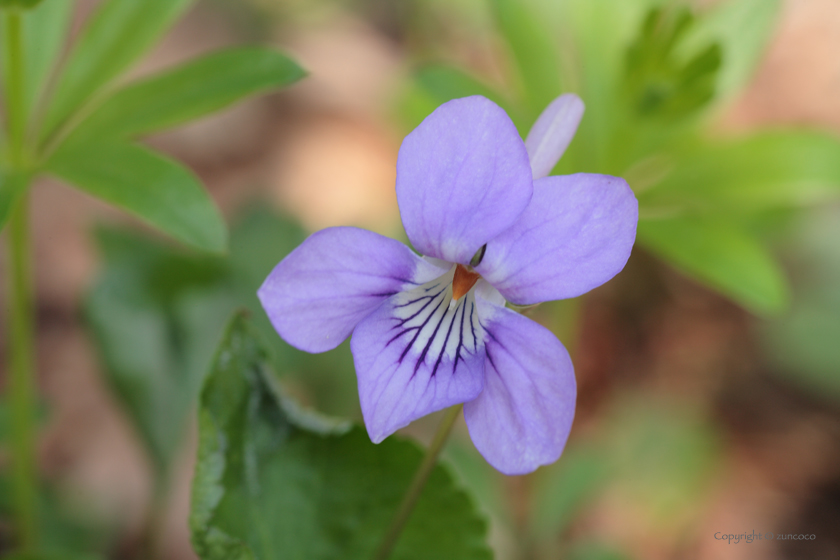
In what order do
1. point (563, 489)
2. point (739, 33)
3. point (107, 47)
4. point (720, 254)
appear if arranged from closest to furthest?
point (107, 47) < point (720, 254) < point (739, 33) < point (563, 489)

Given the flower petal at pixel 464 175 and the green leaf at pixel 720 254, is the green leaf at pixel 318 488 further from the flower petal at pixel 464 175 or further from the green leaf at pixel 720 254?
the green leaf at pixel 720 254

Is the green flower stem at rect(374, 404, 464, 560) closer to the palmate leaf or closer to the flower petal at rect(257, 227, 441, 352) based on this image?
the flower petal at rect(257, 227, 441, 352)

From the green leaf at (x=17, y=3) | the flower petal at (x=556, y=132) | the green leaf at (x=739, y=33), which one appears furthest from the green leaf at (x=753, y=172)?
the green leaf at (x=17, y=3)

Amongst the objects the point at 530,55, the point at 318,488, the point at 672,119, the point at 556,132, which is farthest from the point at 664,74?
the point at 318,488

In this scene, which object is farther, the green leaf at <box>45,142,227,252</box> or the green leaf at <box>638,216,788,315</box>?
the green leaf at <box>638,216,788,315</box>

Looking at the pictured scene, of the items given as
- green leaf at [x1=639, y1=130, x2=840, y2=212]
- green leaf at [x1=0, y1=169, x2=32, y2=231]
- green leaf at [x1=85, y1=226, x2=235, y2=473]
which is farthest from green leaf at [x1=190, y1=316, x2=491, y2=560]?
green leaf at [x1=639, y1=130, x2=840, y2=212]

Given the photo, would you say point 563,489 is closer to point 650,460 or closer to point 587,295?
point 650,460

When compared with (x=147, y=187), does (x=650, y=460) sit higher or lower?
lower
